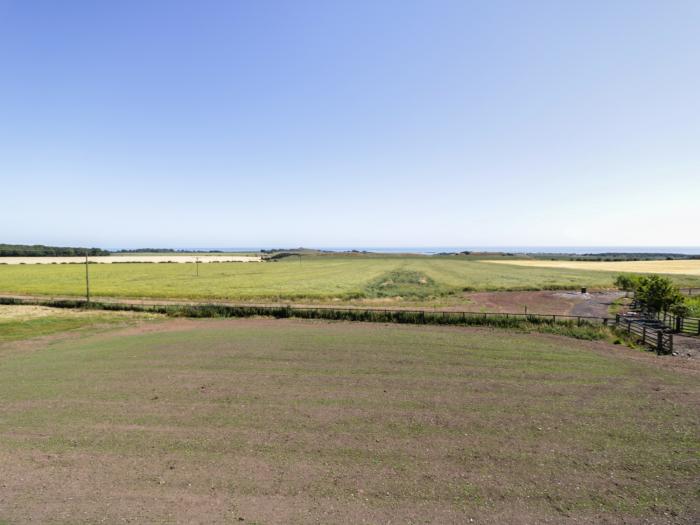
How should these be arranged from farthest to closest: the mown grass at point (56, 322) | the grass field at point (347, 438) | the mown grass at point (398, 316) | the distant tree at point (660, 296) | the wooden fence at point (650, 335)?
the distant tree at point (660, 296), the mown grass at point (398, 316), the mown grass at point (56, 322), the wooden fence at point (650, 335), the grass field at point (347, 438)

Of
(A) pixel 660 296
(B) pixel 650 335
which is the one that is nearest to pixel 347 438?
(B) pixel 650 335

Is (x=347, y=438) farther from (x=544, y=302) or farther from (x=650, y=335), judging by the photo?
(x=544, y=302)

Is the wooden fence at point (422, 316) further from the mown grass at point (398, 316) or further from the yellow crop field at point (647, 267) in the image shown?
the yellow crop field at point (647, 267)

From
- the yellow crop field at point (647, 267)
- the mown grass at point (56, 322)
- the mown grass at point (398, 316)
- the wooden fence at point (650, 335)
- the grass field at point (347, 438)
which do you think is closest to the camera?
the grass field at point (347, 438)

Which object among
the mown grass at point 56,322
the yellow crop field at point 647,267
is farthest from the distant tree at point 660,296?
the yellow crop field at point 647,267

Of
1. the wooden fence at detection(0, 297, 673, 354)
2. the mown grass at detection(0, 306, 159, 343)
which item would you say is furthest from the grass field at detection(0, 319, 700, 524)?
the mown grass at detection(0, 306, 159, 343)

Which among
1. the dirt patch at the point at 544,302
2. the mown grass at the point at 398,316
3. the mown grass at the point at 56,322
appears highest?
the mown grass at the point at 398,316

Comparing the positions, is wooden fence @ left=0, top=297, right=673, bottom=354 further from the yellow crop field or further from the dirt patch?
the yellow crop field

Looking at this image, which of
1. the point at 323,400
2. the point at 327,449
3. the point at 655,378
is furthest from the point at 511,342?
the point at 327,449
